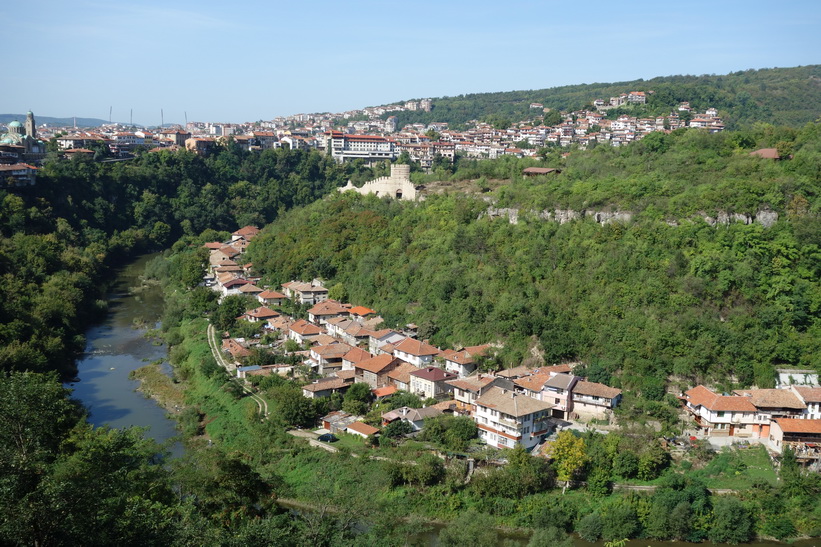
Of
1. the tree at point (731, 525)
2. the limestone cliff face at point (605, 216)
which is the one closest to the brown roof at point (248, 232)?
the limestone cliff face at point (605, 216)

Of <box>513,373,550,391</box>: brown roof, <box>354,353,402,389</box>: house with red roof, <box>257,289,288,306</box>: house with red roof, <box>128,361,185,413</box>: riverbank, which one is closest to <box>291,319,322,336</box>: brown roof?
<box>354,353,402,389</box>: house with red roof

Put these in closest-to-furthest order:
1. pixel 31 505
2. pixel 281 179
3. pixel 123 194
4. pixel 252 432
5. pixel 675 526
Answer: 1. pixel 31 505
2. pixel 675 526
3. pixel 252 432
4. pixel 123 194
5. pixel 281 179

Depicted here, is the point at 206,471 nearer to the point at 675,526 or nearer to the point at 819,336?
the point at 675,526

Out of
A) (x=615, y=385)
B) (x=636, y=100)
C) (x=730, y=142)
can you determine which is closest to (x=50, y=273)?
(x=615, y=385)

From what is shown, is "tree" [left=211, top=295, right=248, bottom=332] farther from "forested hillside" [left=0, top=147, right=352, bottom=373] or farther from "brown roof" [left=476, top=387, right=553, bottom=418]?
"brown roof" [left=476, top=387, right=553, bottom=418]

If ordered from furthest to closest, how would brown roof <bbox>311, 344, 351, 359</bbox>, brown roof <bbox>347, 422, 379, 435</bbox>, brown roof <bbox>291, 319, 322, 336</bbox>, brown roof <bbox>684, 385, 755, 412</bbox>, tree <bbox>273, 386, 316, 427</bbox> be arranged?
brown roof <bbox>291, 319, 322, 336</bbox> → brown roof <bbox>311, 344, 351, 359</bbox> → tree <bbox>273, 386, 316, 427</bbox> → brown roof <bbox>347, 422, 379, 435</bbox> → brown roof <bbox>684, 385, 755, 412</bbox>

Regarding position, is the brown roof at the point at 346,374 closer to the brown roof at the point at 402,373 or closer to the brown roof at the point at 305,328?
the brown roof at the point at 402,373

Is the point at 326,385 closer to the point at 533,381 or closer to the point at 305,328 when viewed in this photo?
the point at 305,328
